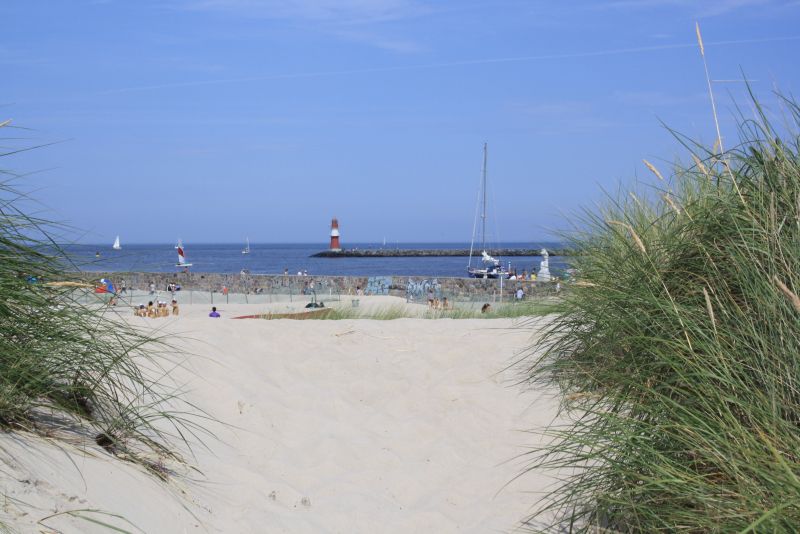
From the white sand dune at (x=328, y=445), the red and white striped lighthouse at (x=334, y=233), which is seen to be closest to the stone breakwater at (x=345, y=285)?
the white sand dune at (x=328, y=445)

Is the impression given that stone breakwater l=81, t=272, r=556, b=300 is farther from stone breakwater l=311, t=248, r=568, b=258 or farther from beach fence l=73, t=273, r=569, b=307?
stone breakwater l=311, t=248, r=568, b=258

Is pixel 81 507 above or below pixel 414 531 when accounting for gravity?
above

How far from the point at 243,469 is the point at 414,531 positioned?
38.6 inches

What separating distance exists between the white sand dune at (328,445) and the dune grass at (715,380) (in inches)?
34.7

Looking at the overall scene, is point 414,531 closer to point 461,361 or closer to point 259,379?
point 259,379

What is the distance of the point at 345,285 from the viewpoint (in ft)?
86.4

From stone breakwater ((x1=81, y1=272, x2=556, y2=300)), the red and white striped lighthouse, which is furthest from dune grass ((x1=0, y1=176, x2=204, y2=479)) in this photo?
the red and white striped lighthouse

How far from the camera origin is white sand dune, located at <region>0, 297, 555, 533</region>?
9.73 feet

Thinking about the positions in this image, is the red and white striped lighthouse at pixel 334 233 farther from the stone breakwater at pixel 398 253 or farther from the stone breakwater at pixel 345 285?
the stone breakwater at pixel 345 285

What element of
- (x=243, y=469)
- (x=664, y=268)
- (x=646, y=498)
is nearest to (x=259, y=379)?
(x=243, y=469)

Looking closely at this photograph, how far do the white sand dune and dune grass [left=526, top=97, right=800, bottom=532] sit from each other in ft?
2.90

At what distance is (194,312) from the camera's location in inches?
696

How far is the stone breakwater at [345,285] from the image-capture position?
2345cm

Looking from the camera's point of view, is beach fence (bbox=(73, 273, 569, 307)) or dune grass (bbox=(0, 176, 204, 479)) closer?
dune grass (bbox=(0, 176, 204, 479))
